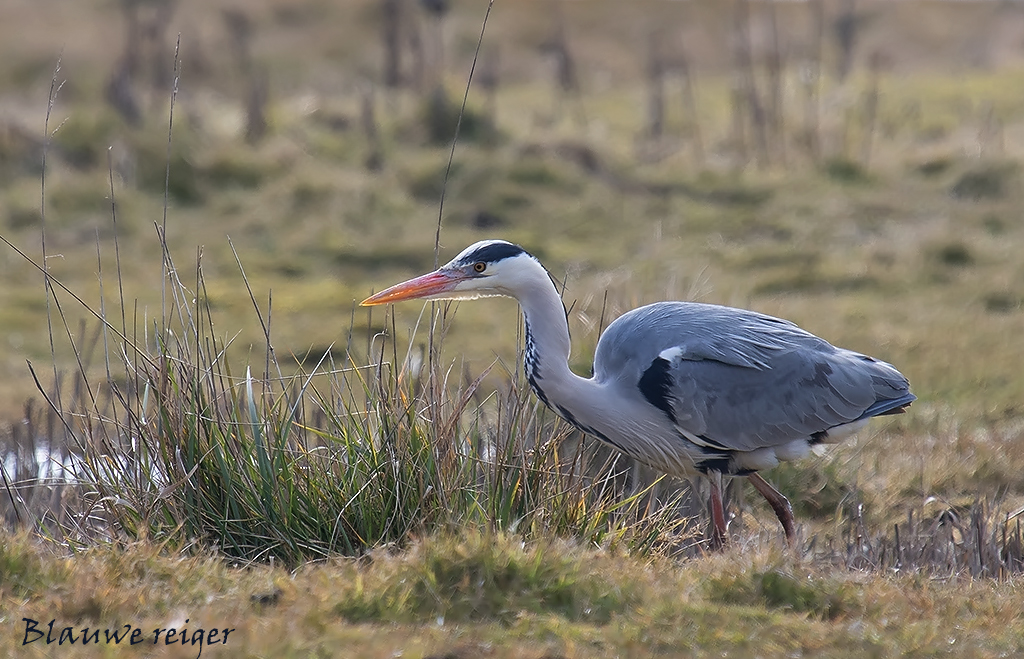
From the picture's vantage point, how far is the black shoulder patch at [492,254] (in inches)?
191

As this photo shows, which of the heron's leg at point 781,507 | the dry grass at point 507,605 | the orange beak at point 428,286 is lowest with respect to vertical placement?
the heron's leg at point 781,507

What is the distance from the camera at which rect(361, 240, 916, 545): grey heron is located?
4.92 m

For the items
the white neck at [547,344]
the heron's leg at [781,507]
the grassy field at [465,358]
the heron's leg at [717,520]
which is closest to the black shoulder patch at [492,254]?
the white neck at [547,344]

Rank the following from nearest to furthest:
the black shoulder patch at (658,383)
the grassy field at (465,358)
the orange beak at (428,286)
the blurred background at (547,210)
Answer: the grassy field at (465,358) < the orange beak at (428,286) < the black shoulder patch at (658,383) < the blurred background at (547,210)

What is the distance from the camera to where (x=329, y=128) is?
14844mm

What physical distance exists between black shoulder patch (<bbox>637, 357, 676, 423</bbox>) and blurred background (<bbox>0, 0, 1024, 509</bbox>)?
1.25m

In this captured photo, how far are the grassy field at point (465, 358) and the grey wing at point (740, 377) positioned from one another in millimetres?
413

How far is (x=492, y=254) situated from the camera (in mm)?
4859

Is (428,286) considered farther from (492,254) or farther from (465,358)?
(465,358)

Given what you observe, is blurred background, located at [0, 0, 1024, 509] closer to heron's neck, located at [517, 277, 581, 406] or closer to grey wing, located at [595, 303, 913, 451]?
grey wing, located at [595, 303, 913, 451]

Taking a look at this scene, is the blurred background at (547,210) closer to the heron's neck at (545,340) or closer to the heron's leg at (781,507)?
the heron's leg at (781,507)

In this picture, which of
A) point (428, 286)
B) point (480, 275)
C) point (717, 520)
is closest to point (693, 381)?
point (717, 520)

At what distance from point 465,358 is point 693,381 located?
1885 mm

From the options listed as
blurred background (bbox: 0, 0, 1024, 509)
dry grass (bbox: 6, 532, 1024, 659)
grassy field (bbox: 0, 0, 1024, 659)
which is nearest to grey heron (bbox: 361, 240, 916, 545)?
grassy field (bbox: 0, 0, 1024, 659)
